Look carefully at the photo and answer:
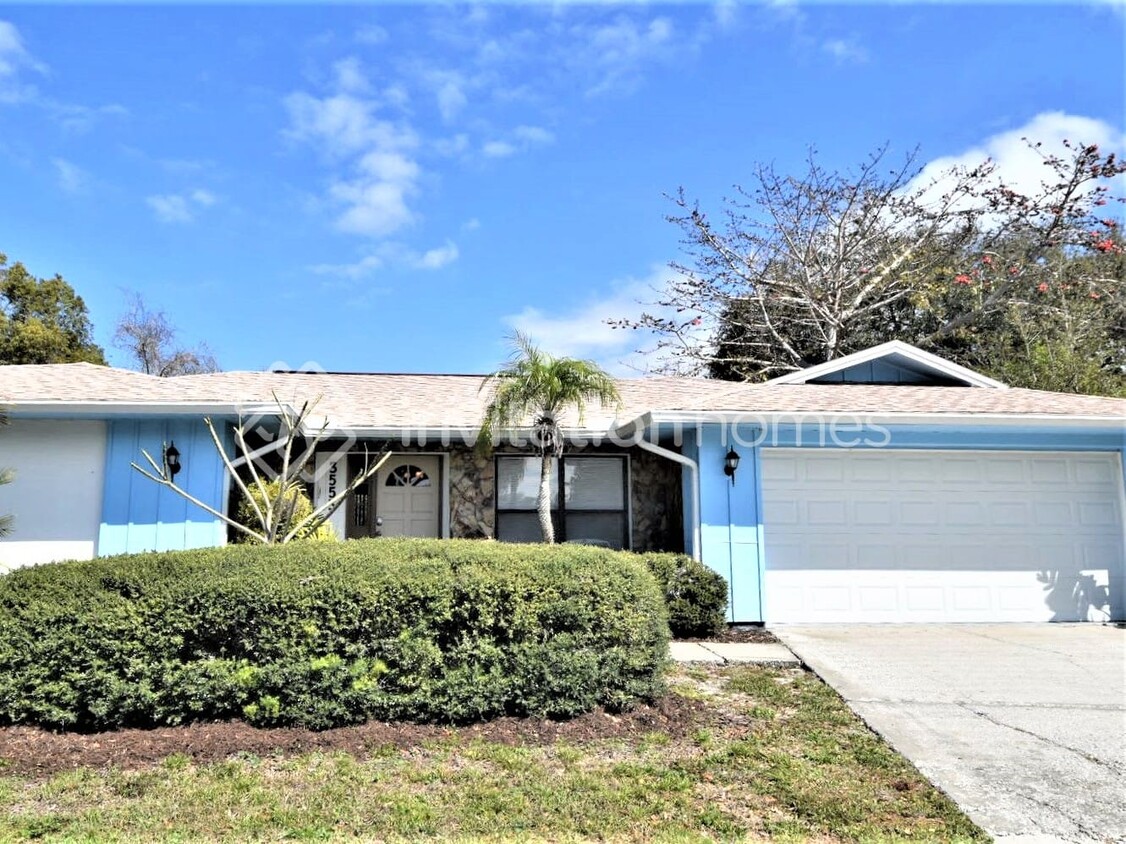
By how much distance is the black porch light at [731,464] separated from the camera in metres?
9.52

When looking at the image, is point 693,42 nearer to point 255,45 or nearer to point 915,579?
point 255,45

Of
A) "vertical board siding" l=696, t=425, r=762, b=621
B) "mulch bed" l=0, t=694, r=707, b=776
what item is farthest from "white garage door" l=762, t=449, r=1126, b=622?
"mulch bed" l=0, t=694, r=707, b=776

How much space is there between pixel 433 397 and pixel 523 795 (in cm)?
875

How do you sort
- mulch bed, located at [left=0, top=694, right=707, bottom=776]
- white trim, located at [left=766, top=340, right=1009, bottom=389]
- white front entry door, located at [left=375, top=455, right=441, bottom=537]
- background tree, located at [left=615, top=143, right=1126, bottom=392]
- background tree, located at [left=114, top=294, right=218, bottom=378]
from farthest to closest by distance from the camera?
background tree, located at [left=114, top=294, right=218, bottom=378], background tree, located at [left=615, top=143, right=1126, bottom=392], white trim, located at [left=766, top=340, right=1009, bottom=389], white front entry door, located at [left=375, top=455, right=441, bottom=537], mulch bed, located at [left=0, top=694, right=707, bottom=776]

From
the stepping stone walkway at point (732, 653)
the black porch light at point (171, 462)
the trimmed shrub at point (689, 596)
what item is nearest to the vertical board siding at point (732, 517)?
the trimmed shrub at point (689, 596)

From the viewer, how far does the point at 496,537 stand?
1091 centimetres

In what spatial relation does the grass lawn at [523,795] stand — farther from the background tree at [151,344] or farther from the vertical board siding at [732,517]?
the background tree at [151,344]

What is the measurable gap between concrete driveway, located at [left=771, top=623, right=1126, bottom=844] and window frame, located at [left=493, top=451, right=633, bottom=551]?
8.88 ft

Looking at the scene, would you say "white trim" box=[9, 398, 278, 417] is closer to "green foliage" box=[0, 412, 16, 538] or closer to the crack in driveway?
"green foliage" box=[0, 412, 16, 538]

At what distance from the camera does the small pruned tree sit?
6445mm

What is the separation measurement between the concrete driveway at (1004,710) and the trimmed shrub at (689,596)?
79 cm

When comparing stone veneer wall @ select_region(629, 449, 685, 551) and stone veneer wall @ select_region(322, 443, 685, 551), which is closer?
stone veneer wall @ select_region(322, 443, 685, 551)

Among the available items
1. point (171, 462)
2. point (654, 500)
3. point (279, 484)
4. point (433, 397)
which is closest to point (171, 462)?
point (171, 462)

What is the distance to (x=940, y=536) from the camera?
988 centimetres
